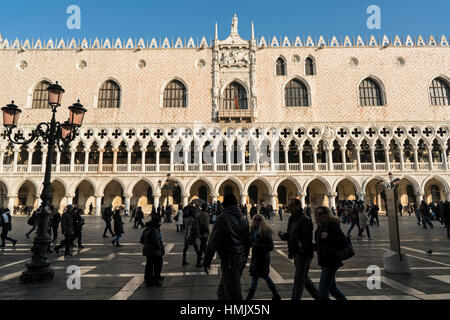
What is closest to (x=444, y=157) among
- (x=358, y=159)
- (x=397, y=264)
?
(x=358, y=159)

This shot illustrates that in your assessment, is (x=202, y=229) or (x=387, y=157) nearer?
(x=202, y=229)

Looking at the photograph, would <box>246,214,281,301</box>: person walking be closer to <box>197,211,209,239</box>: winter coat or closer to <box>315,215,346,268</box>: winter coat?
<box>315,215,346,268</box>: winter coat

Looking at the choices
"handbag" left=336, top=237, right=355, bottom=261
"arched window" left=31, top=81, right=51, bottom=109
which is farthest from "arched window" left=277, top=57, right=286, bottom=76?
"handbag" left=336, top=237, right=355, bottom=261

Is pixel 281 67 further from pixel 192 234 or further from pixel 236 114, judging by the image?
pixel 192 234

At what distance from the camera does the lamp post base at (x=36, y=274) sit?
15.3 ft

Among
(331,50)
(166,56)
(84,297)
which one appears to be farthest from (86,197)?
(331,50)

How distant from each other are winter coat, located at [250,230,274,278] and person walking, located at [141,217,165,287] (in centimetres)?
185

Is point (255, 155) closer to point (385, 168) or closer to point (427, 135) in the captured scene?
point (385, 168)

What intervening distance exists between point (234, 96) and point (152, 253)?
2207 centimetres

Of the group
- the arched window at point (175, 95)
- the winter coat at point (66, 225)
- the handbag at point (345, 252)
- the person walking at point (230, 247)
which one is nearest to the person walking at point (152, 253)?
the person walking at point (230, 247)

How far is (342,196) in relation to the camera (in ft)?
83.1

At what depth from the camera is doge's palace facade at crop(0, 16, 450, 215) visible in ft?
76.5

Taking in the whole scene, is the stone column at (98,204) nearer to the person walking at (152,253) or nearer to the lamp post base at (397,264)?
the person walking at (152,253)

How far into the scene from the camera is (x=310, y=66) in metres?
25.5
